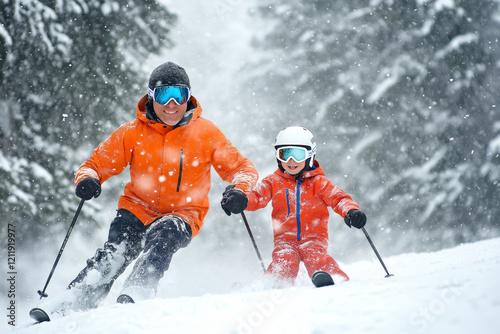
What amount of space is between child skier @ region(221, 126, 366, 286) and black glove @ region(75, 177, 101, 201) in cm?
105

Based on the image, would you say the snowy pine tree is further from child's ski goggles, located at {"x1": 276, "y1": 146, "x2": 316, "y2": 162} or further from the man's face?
child's ski goggles, located at {"x1": 276, "y1": 146, "x2": 316, "y2": 162}

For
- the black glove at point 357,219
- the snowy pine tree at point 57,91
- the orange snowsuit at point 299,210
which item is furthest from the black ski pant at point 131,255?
the snowy pine tree at point 57,91

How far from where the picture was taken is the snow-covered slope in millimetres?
1232

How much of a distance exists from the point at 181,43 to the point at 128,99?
1101mm

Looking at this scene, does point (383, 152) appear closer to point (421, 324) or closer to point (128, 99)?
point (128, 99)

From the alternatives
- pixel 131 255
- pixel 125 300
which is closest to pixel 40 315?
pixel 125 300

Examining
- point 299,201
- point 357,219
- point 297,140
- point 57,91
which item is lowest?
point 357,219

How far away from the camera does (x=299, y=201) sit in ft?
10.2

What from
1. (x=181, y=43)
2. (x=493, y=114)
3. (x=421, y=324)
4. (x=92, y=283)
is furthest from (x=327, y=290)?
(x=493, y=114)

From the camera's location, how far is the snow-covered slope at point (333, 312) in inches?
48.5

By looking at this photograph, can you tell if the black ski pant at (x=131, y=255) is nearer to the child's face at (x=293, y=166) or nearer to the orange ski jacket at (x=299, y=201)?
the orange ski jacket at (x=299, y=201)

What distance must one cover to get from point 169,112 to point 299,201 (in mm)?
1215

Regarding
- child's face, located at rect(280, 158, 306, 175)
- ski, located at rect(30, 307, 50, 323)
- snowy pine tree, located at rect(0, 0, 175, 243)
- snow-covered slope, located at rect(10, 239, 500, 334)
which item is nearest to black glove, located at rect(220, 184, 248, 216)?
child's face, located at rect(280, 158, 306, 175)

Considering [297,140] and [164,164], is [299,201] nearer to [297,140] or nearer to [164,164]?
[297,140]
